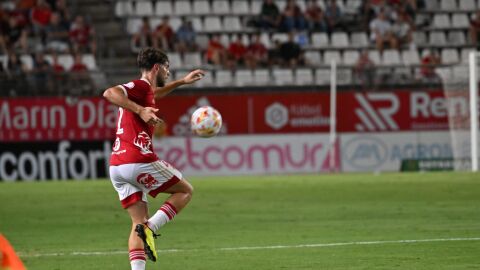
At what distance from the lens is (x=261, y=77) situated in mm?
31016

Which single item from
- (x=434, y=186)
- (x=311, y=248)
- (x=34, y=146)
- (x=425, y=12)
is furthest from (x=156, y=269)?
(x=425, y=12)

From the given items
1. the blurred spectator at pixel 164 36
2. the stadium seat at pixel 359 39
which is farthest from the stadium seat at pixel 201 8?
the stadium seat at pixel 359 39

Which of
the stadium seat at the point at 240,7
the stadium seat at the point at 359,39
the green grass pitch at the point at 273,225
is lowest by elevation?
the green grass pitch at the point at 273,225

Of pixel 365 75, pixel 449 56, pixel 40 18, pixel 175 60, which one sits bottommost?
pixel 365 75

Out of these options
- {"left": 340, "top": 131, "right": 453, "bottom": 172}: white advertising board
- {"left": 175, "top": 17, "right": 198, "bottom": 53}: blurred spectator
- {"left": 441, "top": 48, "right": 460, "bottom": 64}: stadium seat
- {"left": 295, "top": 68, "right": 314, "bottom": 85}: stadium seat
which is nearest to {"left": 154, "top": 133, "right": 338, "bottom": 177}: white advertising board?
{"left": 340, "top": 131, "right": 453, "bottom": 172}: white advertising board

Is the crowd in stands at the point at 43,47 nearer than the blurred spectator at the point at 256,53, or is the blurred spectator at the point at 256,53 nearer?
the crowd in stands at the point at 43,47

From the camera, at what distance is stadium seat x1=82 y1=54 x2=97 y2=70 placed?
31755 millimetres

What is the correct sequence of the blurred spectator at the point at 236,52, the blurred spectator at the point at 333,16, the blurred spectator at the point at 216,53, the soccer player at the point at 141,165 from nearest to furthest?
the soccer player at the point at 141,165, the blurred spectator at the point at 216,53, the blurred spectator at the point at 236,52, the blurred spectator at the point at 333,16

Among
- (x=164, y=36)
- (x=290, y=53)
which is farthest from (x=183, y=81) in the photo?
(x=290, y=53)

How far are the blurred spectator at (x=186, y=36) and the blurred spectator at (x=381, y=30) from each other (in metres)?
6.08

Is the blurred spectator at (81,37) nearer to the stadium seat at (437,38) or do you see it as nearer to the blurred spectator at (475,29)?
the stadium seat at (437,38)

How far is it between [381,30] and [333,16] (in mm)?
1759

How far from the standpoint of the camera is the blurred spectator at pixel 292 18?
35.1 m

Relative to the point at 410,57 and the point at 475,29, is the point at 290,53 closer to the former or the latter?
the point at 410,57
